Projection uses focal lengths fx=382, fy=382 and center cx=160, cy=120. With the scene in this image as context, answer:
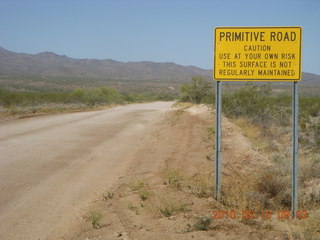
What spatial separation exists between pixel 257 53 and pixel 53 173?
17.4ft

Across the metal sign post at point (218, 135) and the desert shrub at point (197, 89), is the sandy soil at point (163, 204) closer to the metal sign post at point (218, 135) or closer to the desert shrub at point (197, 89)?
the metal sign post at point (218, 135)

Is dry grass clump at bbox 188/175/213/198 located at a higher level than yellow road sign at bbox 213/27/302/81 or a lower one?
lower

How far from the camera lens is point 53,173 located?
878 centimetres

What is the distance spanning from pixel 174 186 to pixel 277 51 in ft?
10.0

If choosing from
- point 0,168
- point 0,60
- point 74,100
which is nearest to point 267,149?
point 0,168

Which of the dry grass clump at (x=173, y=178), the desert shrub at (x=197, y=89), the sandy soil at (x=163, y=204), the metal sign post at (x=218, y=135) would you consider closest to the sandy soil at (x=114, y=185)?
the sandy soil at (x=163, y=204)

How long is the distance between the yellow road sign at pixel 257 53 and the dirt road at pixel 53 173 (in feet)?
11.1

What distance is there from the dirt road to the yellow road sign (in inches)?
134

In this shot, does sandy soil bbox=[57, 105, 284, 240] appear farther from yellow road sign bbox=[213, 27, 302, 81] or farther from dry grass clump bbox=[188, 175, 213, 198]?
yellow road sign bbox=[213, 27, 302, 81]

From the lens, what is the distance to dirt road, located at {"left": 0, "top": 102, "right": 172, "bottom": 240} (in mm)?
5848

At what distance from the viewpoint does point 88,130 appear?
16.7 meters

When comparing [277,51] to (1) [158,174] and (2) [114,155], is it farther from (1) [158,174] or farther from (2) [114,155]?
(2) [114,155]

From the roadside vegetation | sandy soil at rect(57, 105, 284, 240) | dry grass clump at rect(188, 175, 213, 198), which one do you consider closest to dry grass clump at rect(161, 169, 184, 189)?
sandy soil at rect(57, 105, 284, 240)
